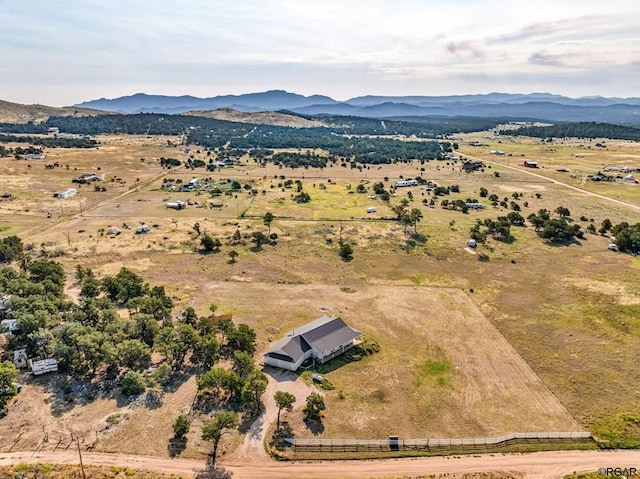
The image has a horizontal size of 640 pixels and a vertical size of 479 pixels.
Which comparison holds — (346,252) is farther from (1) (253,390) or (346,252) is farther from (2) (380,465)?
(2) (380,465)

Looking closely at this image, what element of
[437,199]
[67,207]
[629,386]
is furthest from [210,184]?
[629,386]

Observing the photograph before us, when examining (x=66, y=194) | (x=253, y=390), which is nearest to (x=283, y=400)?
(x=253, y=390)

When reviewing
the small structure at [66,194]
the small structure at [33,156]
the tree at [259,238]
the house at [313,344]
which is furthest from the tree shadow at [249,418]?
the small structure at [33,156]

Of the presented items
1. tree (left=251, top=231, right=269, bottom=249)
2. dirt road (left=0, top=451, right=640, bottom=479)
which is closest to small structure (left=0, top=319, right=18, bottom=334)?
dirt road (left=0, top=451, right=640, bottom=479)

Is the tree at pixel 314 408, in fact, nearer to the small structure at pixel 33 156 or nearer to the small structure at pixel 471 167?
the small structure at pixel 471 167

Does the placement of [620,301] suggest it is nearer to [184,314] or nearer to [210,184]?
[184,314]

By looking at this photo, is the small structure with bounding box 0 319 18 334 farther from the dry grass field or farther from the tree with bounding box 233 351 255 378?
the tree with bounding box 233 351 255 378

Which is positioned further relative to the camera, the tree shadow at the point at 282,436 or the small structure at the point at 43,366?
the small structure at the point at 43,366
